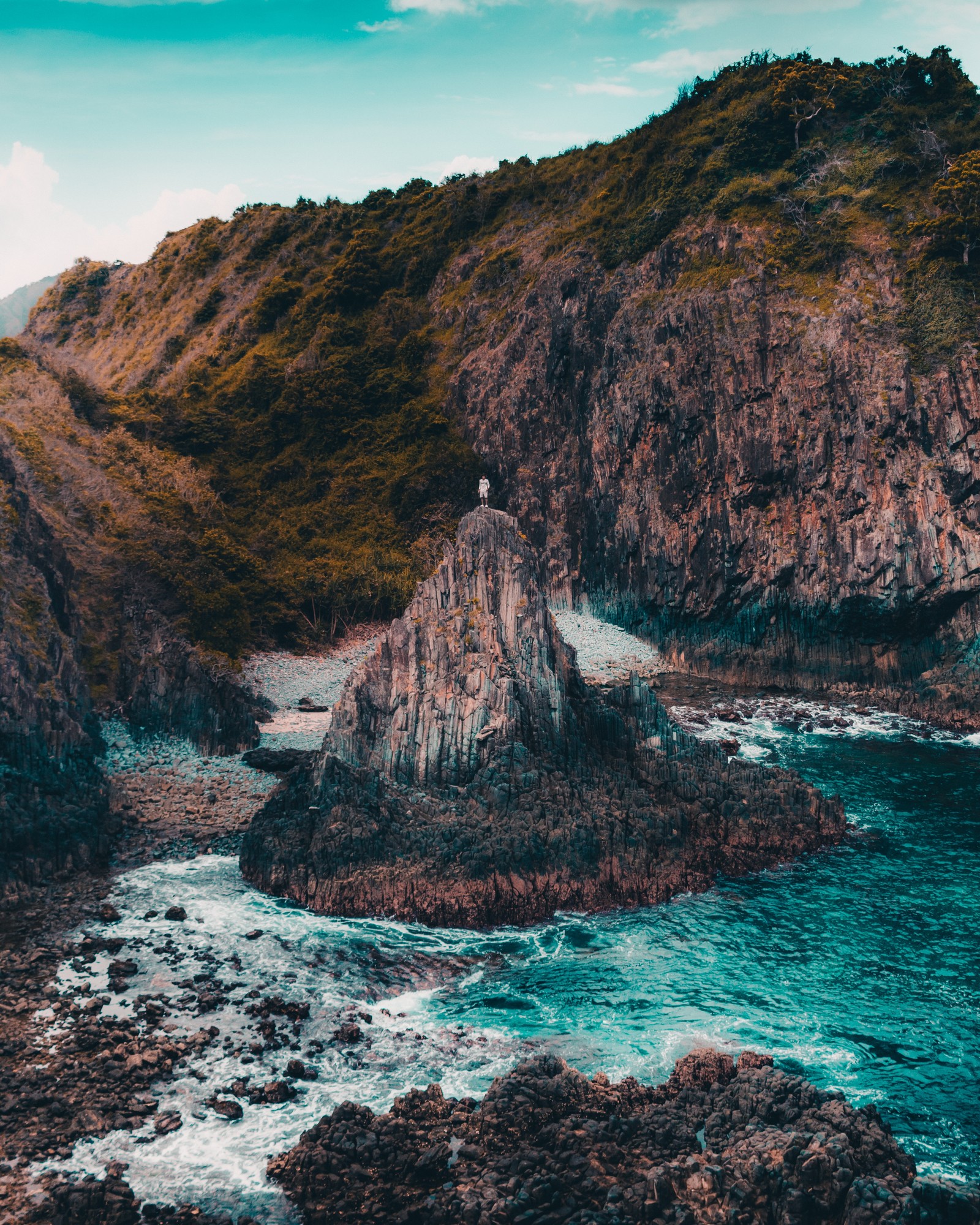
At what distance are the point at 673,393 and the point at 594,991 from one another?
54.3 m

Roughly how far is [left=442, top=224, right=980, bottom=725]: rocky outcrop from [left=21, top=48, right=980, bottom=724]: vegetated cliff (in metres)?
0.20

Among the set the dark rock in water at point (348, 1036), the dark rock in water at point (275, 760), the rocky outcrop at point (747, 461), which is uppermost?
the rocky outcrop at point (747, 461)

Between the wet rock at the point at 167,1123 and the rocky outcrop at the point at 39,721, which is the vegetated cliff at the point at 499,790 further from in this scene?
the wet rock at the point at 167,1123

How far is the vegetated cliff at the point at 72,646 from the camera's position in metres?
36.1

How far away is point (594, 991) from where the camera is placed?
2809 cm

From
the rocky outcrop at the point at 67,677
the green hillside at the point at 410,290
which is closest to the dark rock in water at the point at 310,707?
the rocky outcrop at the point at 67,677

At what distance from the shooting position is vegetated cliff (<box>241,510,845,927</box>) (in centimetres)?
3328

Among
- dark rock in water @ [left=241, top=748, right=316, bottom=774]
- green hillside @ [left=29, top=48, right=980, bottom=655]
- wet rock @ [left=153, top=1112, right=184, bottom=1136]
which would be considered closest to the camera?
wet rock @ [left=153, top=1112, right=184, bottom=1136]

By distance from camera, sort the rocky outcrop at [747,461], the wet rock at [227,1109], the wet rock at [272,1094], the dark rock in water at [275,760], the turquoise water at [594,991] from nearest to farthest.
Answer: the turquoise water at [594,991] → the wet rock at [227,1109] → the wet rock at [272,1094] → the dark rock in water at [275,760] → the rocky outcrop at [747,461]

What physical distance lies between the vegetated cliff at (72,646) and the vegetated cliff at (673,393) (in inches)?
211

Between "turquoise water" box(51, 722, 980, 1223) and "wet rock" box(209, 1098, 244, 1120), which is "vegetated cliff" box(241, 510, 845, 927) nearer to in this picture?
"turquoise water" box(51, 722, 980, 1223)

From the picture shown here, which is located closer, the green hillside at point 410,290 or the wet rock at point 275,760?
the wet rock at point 275,760

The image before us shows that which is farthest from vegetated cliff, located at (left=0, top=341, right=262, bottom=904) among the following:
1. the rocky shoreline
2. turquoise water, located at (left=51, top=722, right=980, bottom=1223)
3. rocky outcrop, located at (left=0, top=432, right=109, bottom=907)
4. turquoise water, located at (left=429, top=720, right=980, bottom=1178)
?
turquoise water, located at (left=429, top=720, right=980, bottom=1178)

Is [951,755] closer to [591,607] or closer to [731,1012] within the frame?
[731,1012]
